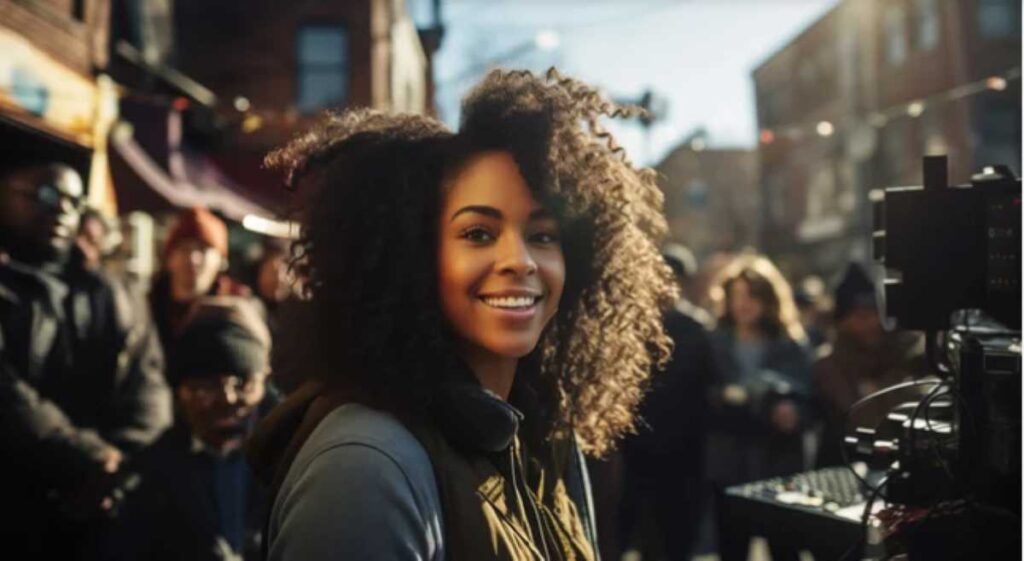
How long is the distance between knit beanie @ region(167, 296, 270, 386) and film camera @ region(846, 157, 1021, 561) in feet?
6.50

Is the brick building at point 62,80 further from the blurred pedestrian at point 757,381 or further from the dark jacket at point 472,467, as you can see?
the dark jacket at point 472,467

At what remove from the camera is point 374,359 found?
157cm

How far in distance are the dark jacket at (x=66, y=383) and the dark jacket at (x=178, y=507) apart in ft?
0.93

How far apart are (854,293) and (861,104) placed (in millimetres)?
18769

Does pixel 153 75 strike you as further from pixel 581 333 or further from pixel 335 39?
pixel 581 333

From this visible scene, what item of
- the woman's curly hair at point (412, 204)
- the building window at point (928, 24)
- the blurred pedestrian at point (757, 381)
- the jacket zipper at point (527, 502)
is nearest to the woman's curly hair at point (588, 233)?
the woman's curly hair at point (412, 204)

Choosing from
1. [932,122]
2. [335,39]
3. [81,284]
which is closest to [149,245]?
[335,39]

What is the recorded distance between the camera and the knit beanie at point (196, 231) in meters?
4.34

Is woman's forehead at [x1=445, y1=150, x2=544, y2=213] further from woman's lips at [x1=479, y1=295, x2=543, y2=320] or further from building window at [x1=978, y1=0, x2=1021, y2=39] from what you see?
building window at [x1=978, y1=0, x2=1021, y2=39]

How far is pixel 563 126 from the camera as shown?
1772 millimetres

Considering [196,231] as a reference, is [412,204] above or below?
below

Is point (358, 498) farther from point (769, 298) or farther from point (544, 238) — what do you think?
point (769, 298)

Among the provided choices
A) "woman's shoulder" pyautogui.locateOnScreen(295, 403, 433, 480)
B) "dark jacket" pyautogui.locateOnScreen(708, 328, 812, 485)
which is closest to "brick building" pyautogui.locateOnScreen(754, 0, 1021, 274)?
"dark jacket" pyautogui.locateOnScreen(708, 328, 812, 485)

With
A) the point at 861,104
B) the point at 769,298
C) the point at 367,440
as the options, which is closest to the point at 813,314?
the point at 769,298
